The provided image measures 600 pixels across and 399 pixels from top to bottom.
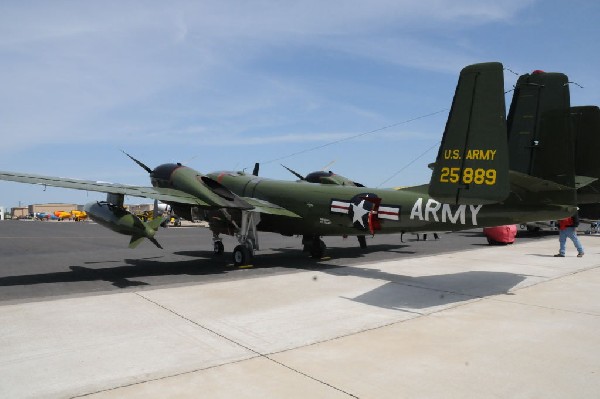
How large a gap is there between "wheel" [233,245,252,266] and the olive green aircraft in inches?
1.3

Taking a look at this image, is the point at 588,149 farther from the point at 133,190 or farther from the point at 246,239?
the point at 133,190

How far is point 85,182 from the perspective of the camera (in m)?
12.6

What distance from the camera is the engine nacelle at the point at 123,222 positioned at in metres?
12.2

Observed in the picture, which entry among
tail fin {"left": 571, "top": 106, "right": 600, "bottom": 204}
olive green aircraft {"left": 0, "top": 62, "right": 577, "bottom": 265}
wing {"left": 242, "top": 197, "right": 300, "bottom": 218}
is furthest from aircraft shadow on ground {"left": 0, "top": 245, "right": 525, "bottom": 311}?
tail fin {"left": 571, "top": 106, "right": 600, "bottom": 204}

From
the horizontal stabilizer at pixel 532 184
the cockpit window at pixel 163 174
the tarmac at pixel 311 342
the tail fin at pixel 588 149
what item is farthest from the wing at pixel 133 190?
the tail fin at pixel 588 149

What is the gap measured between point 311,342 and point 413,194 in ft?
23.3

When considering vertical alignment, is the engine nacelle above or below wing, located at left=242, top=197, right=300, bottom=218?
below

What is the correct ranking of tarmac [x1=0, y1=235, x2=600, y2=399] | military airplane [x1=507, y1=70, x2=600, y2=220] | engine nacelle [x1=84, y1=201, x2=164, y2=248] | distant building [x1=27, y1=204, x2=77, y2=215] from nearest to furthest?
tarmac [x1=0, y1=235, x2=600, y2=399] < military airplane [x1=507, y1=70, x2=600, y2=220] < engine nacelle [x1=84, y1=201, x2=164, y2=248] < distant building [x1=27, y1=204, x2=77, y2=215]

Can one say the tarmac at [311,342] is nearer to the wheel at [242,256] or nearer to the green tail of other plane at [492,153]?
the green tail of other plane at [492,153]

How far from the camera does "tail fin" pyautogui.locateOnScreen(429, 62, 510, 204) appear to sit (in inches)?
331

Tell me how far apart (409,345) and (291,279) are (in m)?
5.79

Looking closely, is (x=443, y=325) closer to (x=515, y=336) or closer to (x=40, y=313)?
(x=515, y=336)

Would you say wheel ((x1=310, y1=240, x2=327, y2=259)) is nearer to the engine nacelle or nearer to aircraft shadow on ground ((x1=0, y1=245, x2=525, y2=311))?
aircraft shadow on ground ((x1=0, y1=245, x2=525, y2=311))

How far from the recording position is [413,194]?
12.1m
